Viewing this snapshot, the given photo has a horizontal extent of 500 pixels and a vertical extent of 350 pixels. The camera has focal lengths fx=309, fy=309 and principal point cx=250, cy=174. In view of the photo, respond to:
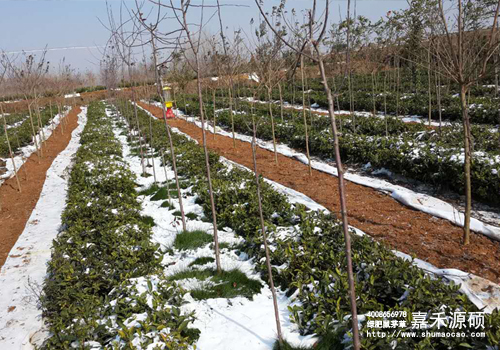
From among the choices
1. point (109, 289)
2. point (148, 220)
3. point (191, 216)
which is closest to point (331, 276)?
point (109, 289)

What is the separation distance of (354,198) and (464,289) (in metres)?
3.22

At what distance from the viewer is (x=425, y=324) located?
8.26ft

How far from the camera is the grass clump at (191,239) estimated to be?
15.2ft

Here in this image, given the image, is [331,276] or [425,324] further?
[331,276]

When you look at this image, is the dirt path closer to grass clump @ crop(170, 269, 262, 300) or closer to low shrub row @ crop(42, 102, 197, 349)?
low shrub row @ crop(42, 102, 197, 349)

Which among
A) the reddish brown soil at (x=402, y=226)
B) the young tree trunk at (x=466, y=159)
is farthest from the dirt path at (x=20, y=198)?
the young tree trunk at (x=466, y=159)

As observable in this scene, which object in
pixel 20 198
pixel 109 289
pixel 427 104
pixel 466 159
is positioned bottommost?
pixel 109 289

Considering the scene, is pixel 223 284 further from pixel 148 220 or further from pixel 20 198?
pixel 20 198

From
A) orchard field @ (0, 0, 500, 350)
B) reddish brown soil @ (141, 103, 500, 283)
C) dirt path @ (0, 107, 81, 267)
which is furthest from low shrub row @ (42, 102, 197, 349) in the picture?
reddish brown soil @ (141, 103, 500, 283)

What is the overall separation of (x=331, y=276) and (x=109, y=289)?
103 inches

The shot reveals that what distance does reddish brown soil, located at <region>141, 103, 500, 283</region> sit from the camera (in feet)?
12.3

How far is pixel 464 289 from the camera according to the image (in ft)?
9.25

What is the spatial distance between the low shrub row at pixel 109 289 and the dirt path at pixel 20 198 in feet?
4.83

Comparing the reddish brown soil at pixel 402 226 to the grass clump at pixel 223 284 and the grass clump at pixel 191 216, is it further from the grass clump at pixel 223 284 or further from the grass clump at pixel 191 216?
the grass clump at pixel 191 216
